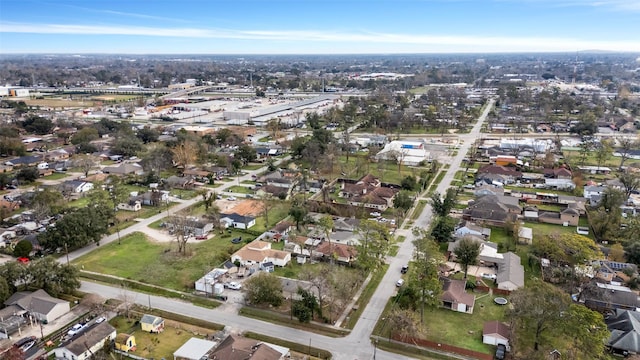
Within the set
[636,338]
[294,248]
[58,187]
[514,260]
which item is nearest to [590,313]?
Result: [636,338]

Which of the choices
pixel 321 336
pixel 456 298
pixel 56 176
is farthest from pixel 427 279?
pixel 56 176

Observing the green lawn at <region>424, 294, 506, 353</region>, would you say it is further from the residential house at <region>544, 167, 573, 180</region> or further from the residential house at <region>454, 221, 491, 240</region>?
the residential house at <region>544, 167, 573, 180</region>

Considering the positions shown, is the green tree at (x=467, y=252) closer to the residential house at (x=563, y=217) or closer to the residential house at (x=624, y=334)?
the residential house at (x=624, y=334)

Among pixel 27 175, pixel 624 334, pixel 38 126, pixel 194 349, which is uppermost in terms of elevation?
pixel 38 126

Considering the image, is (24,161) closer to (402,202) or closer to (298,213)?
(298,213)

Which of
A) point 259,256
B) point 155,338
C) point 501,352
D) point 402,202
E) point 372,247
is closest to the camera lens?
point 501,352

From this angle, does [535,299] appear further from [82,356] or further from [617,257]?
[82,356]

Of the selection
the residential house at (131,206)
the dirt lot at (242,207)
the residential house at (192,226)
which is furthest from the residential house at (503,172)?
the residential house at (131,206)
